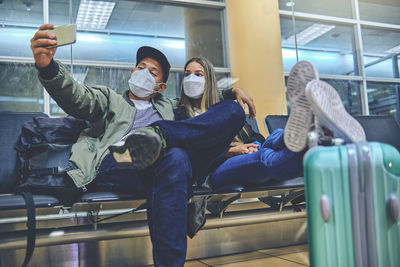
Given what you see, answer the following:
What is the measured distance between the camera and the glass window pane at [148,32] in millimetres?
3482

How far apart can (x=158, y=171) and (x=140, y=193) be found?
0.22 metres

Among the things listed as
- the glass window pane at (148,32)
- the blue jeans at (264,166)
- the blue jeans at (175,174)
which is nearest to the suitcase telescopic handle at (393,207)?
the blue jeans at (264,166)

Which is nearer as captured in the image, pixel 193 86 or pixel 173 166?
pixel 173 166

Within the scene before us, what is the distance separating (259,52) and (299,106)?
2852 mm

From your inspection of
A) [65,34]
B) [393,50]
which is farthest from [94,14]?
[393,50]

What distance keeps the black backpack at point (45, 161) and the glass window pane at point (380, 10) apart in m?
4.55

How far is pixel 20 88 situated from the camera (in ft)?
10.3

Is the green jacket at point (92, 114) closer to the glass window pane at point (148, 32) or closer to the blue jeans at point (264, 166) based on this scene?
the blue jeans at point (264, 166)

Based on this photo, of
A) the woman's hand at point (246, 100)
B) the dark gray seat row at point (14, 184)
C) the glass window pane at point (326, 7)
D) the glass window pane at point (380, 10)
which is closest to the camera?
the dark gray seat row at point (14, 184)

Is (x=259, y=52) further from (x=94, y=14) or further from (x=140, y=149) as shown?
(x=140, y=149)

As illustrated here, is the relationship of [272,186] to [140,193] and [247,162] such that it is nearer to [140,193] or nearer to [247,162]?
[247,162]

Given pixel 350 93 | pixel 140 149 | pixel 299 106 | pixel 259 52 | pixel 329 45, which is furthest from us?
pixel 329 45

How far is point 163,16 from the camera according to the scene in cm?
400

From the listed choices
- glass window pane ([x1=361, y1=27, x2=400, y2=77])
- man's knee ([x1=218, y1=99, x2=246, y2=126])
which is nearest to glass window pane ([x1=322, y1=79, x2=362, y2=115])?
glass window pane ([x1=361, y1=27, x2=400, y2=77])
